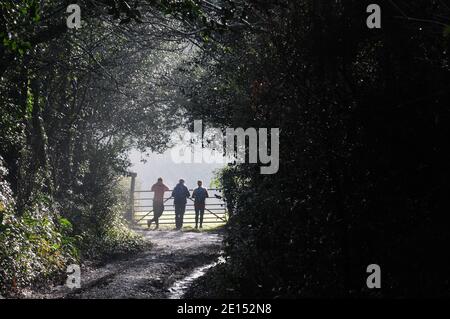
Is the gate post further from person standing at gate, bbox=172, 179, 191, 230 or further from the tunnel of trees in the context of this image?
the tunnel of trees

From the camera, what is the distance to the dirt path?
8.23m

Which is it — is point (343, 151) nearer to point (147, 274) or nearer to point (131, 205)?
point (147, 274)

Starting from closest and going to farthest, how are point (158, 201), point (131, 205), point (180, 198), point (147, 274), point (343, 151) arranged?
point (343, 151) → point (147, 274) → point (180, 198) → point (158, 201) → point (131, 205)

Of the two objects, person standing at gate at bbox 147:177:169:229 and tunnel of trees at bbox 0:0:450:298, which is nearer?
tunnel of trees at bbox 0:0:450:298

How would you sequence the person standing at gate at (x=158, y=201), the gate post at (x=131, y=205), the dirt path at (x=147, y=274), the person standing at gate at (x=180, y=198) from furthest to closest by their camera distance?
the gate post at (x=131, y=205) < the person standing at gate at (x=158, y=201) < the person standing at gate at (x=180, y=198) < the dirt path at (x=147, y=274)

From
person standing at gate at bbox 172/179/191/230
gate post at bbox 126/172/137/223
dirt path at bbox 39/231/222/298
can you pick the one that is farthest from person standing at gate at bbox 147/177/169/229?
dirt path at bbox 39/231/222/298

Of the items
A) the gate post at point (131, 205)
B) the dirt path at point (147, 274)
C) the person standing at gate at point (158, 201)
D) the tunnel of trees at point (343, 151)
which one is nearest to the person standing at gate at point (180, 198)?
Answer: the person standing at gate at point (158, 201)

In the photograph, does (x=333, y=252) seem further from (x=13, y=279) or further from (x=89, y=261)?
(x=89, y=261)

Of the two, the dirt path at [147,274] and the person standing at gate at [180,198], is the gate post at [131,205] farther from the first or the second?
the dirt path at [147,274]

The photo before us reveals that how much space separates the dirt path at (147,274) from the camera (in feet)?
27.0

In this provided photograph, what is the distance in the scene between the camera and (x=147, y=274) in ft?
32.3

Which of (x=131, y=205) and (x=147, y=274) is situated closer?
(x=147, y=274)

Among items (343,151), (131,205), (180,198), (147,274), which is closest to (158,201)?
(180,198)

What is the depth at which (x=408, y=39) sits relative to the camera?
19.4 feet
